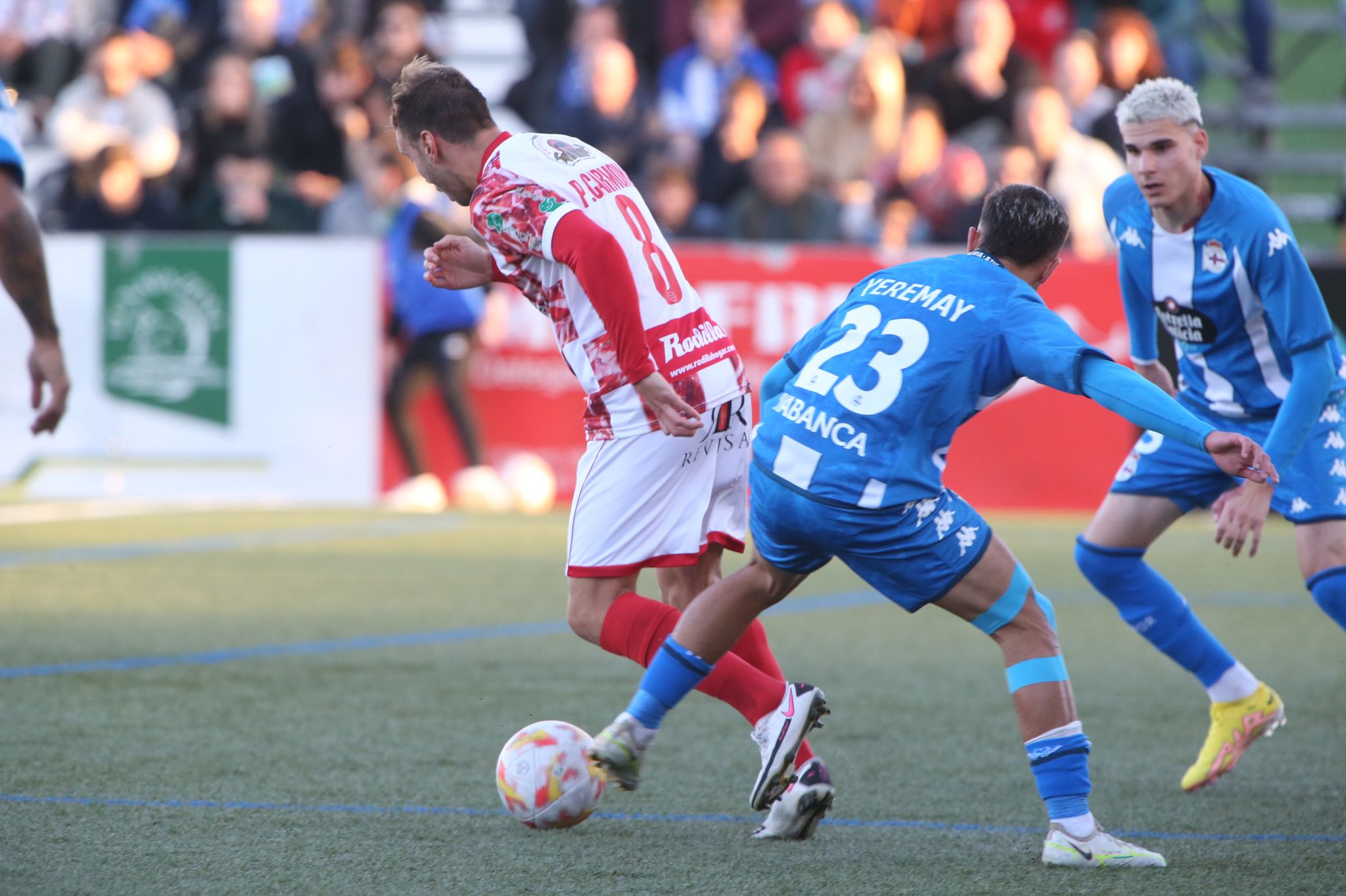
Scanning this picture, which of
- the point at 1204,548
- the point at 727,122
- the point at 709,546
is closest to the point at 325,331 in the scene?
the point at 727,122

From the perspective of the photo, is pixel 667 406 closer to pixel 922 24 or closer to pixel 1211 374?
pixel 1211 374

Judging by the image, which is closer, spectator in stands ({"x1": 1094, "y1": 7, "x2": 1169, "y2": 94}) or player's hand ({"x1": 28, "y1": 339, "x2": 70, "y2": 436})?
Result: player's hand ({"x1": 28, "y1": 339, "x2": 70, "y2": 436})

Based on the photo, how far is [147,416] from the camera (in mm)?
12016

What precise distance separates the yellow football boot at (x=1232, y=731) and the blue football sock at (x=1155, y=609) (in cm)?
13

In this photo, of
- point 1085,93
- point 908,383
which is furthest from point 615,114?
point 908,383

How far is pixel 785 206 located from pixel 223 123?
4.65m

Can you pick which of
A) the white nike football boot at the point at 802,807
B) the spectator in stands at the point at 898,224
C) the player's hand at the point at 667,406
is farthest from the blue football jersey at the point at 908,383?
the spectator in stands at the point at 898,224

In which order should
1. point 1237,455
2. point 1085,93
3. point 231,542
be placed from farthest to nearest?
point 1085,93, point 231,542, point 1237,455

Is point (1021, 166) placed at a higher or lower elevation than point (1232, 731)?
higher

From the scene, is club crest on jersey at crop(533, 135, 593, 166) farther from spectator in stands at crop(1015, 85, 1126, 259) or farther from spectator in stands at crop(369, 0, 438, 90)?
spectator in stands at crop(369, 0, 438, 90)

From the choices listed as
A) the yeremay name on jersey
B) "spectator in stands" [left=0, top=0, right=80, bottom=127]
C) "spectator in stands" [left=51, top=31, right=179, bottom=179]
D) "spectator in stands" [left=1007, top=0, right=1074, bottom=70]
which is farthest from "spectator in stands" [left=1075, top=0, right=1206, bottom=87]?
the yeremay name on jersey

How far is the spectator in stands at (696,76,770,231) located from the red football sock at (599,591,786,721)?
9305mm

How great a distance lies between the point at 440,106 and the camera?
4477 mm

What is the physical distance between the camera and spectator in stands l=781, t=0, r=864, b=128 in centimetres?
1418
